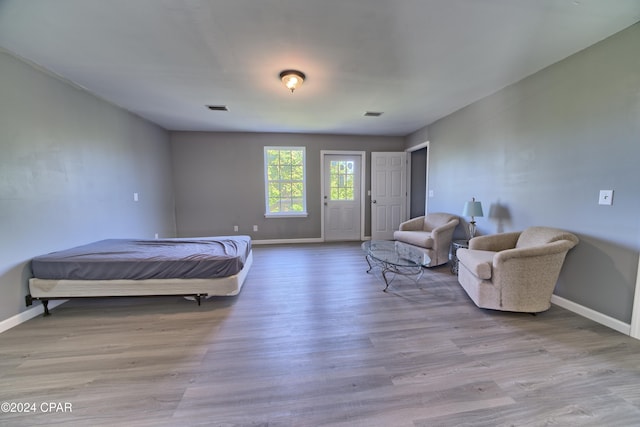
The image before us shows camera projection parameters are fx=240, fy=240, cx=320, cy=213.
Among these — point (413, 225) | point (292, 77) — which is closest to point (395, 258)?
point (413, 225)

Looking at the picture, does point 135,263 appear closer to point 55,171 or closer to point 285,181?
point 55,171

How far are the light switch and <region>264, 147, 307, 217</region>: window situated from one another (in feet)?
14.0

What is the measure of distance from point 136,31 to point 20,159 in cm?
161

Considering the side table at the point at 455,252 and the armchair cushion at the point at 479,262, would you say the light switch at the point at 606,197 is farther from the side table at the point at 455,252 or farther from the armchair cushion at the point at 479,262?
the side table at the point at 455,252

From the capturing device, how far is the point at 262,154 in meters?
5.09

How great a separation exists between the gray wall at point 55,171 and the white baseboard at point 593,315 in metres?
5.09

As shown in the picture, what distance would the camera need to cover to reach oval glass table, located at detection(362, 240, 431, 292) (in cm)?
270

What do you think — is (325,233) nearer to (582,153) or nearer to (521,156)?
(521,156)

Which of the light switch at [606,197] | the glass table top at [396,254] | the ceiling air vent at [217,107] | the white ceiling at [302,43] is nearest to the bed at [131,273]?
the glass table top at [396,254]

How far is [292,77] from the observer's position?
2447 mm

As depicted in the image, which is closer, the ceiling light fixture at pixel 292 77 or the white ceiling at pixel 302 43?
the white ceiling at pixel 302 43

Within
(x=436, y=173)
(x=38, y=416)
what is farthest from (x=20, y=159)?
(x=436, y=173)

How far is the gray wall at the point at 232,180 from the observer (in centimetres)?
494

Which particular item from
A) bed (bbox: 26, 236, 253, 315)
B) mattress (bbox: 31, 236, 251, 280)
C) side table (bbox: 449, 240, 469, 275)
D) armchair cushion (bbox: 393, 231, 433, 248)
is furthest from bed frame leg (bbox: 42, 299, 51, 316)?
side table (bbox: 449, 240, 469, 275)
